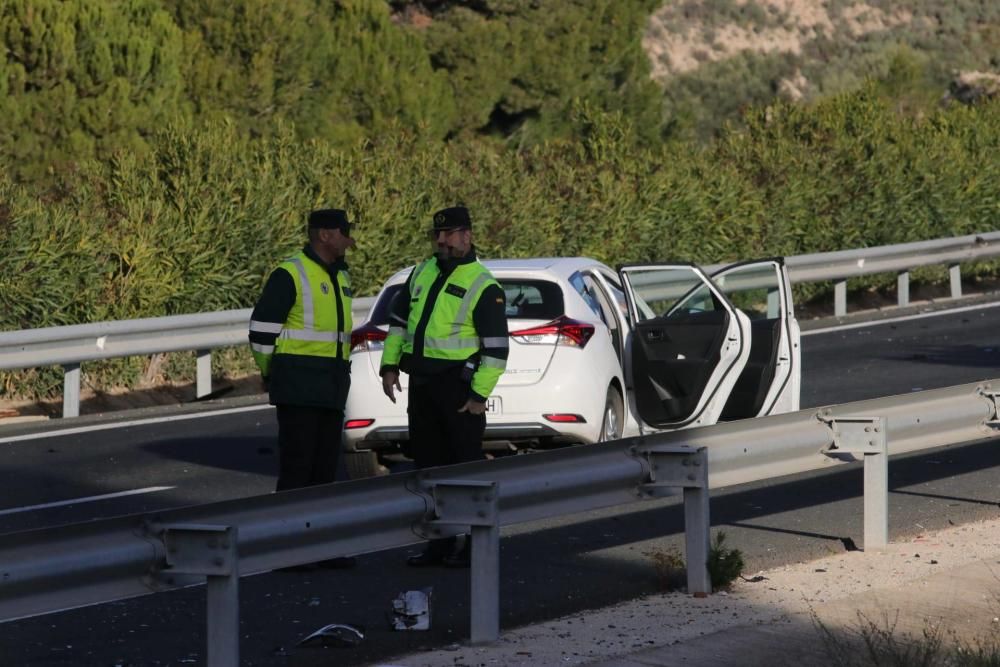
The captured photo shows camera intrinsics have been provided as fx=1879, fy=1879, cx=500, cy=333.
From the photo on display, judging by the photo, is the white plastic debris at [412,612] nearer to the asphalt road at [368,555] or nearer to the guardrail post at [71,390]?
the asphalt road at [368,555]

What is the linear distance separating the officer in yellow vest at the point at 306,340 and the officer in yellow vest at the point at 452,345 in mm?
325

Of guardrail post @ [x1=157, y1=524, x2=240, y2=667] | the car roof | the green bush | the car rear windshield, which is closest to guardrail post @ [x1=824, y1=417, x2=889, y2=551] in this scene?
the green bush

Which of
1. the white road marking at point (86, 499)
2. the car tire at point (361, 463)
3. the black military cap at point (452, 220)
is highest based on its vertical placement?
the black military cap at point (452, 220)

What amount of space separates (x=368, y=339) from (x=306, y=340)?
2.51m

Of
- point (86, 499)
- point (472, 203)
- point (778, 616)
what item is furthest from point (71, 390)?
point (778, 616)

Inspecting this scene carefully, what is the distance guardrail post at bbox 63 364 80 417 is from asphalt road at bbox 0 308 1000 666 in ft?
3.71

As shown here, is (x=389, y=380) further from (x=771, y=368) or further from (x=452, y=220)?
(x=771, y=368)

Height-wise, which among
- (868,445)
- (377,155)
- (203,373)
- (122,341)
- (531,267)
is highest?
(377,155)

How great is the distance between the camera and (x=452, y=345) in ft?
29.7

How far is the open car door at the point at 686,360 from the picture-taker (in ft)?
38.0

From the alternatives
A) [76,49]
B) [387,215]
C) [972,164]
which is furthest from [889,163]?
[76,49]

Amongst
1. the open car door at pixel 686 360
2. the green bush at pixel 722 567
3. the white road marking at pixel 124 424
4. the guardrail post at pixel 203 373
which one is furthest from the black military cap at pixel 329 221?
the guardrail post at pixel 203 373

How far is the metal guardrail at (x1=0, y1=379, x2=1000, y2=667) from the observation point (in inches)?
244

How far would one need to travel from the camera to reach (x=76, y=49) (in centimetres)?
3078
